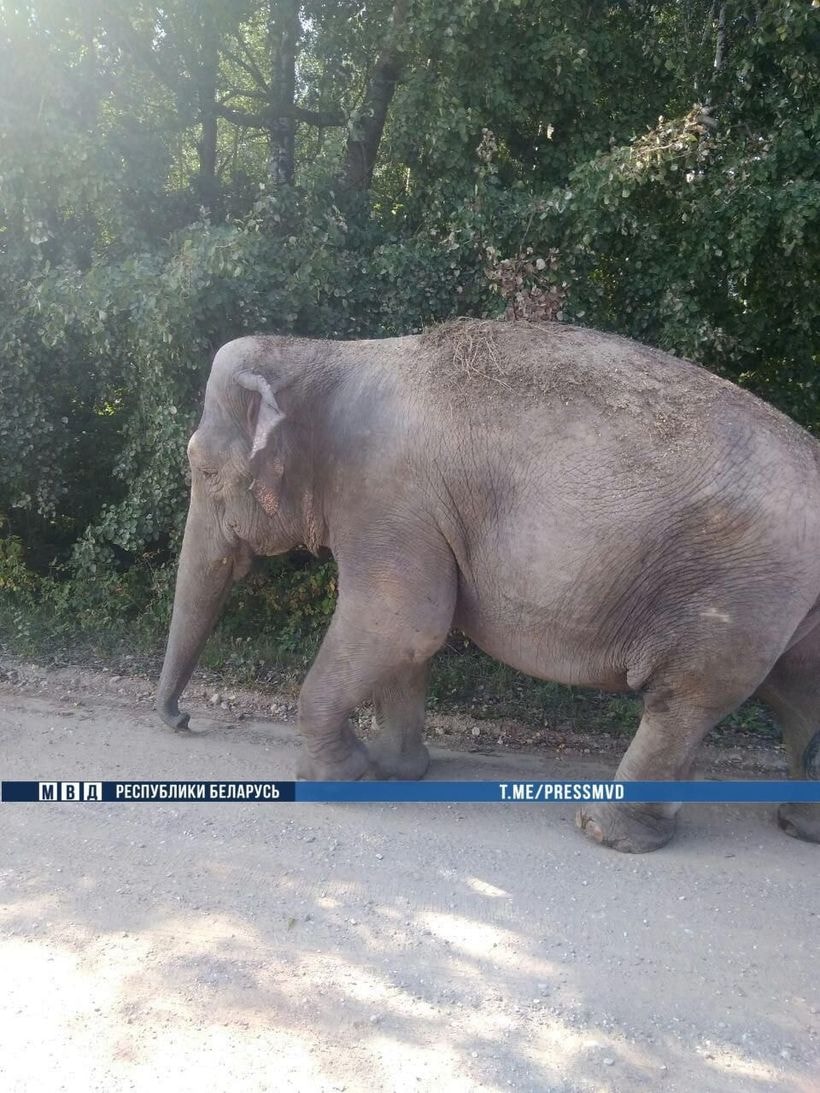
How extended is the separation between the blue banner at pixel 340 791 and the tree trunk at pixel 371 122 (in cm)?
463

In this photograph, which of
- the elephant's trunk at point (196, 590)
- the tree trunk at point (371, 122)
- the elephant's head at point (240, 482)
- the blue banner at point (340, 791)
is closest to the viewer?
the blue banner at point (340, 791)

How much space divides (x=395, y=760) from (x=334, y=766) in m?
0.44

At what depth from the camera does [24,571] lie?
7883mm

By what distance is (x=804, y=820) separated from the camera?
461 cm

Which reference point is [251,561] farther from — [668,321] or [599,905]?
[668,321]

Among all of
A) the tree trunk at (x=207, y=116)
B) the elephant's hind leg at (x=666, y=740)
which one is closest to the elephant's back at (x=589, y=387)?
the elephant's hind leg at (x=666, y=740)

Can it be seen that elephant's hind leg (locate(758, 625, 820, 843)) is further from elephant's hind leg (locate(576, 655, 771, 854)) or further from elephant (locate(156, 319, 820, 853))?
elephant's hind leg (locate(576, 655, 771, 854))

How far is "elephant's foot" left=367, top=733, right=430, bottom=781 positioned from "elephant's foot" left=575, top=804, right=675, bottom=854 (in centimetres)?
107

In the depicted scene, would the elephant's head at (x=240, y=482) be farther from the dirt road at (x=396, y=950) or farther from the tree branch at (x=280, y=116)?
the tree branch at (x=280, y=116)

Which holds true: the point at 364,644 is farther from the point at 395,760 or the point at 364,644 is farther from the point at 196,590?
the point at 196,590

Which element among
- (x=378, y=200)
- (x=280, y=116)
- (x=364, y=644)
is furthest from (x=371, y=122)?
(x=364, y=644)

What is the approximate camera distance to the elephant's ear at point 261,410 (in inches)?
173

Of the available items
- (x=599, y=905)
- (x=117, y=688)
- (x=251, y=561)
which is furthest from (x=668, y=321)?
(x=117, y=688)

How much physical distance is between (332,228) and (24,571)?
384 cm
